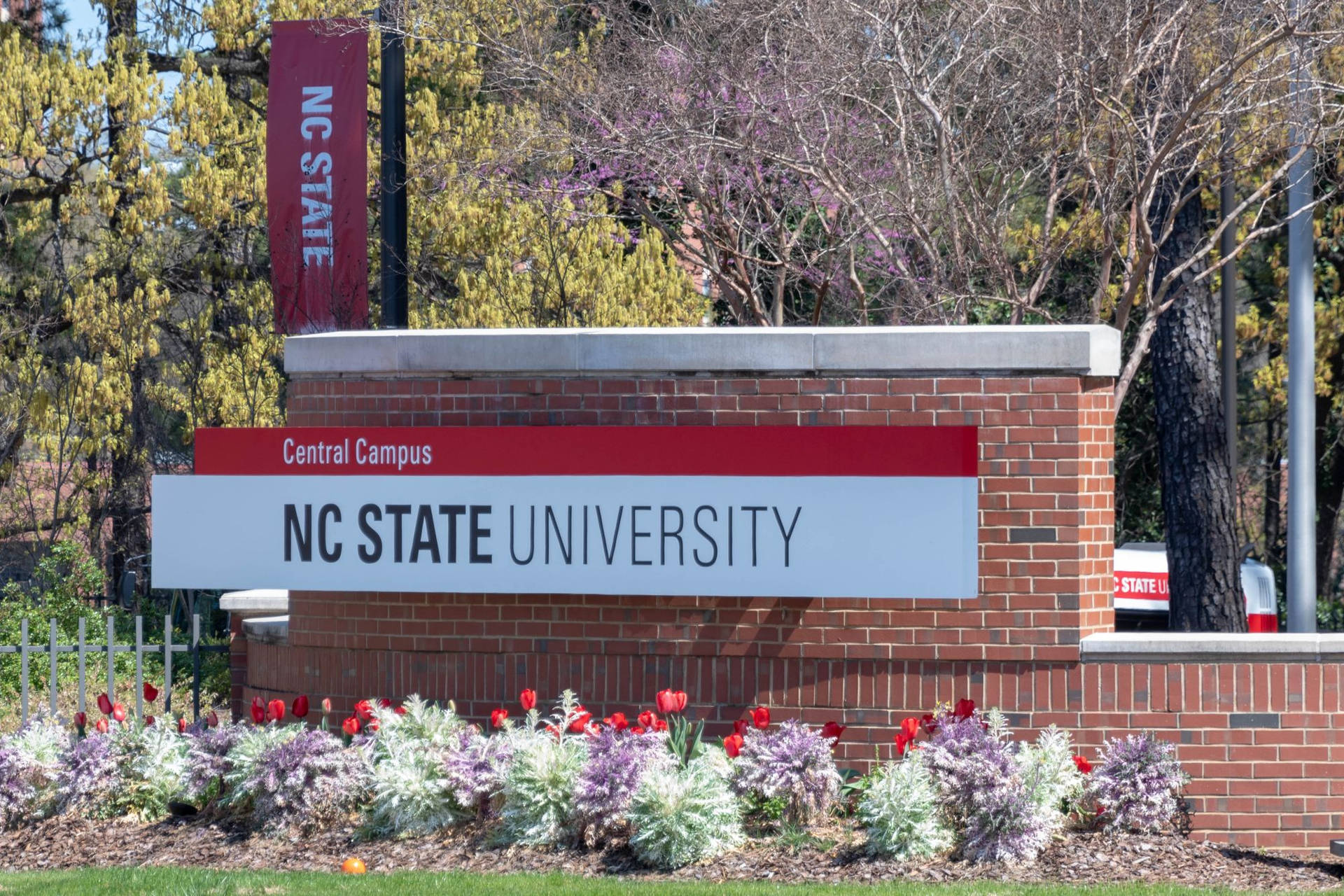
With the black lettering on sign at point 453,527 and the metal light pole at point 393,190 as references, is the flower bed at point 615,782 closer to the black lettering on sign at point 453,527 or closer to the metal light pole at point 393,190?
the black lettering on sign at point 453,527

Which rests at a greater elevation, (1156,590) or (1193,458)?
(1193,458)

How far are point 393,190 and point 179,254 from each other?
7.06 m

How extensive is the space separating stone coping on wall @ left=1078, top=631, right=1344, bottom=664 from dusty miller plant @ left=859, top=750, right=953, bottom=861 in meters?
1.24

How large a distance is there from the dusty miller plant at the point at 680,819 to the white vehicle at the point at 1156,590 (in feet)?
23.5

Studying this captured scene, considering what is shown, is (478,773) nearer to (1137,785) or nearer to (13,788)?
(13,788)

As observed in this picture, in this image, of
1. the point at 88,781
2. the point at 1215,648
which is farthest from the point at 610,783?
the point at 1215,648

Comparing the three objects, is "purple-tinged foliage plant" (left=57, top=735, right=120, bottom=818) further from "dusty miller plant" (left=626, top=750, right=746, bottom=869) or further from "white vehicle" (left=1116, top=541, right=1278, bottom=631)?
"white vehicle" (left=1116, top=541, right=1278, bottom=631)

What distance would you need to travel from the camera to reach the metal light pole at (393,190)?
991 centimetres

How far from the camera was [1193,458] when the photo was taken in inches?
484

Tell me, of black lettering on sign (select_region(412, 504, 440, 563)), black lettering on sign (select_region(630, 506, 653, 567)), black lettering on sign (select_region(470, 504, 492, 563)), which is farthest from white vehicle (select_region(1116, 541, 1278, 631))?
black lettering on sign (select_region(412, 504, 440, 563))

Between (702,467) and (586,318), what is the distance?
283 inches

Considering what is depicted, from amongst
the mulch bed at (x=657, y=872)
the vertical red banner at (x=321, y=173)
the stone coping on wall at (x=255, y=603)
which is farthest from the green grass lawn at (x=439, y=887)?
the vertical red banner at (x=321, y=173)

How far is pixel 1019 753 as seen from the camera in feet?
21.4

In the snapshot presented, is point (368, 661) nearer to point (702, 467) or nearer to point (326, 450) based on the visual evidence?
point (326, 450)
